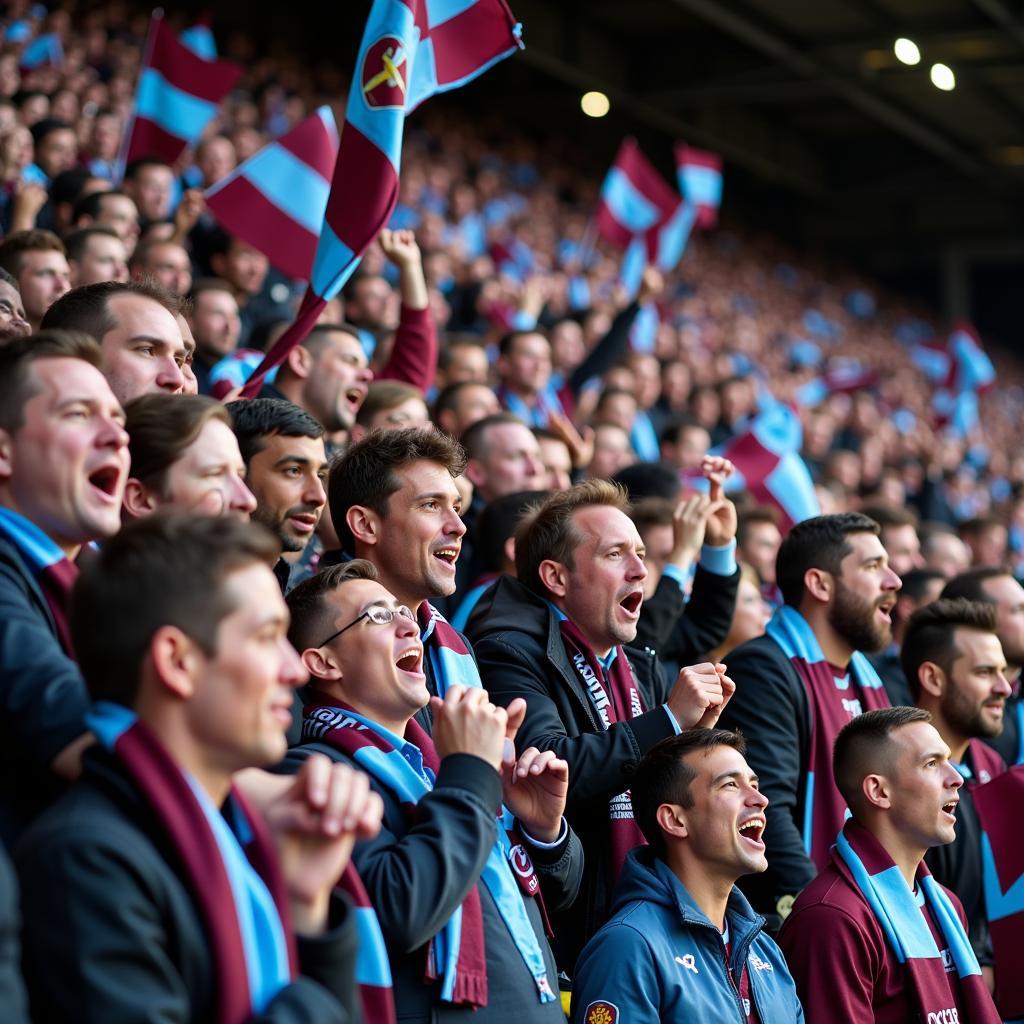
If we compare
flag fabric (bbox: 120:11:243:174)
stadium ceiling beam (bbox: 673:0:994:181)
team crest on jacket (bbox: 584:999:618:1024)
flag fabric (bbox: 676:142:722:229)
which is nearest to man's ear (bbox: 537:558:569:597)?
team crest on jacket (bbox: 584:999:618:1024)

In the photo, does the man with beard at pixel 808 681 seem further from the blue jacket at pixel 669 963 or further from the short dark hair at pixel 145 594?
the short dark hair at pixel 145 594

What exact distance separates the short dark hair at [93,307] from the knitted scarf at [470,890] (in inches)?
37.3

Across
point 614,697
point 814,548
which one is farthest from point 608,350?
point 614,697

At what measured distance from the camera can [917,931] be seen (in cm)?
369

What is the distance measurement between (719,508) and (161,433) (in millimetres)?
2120

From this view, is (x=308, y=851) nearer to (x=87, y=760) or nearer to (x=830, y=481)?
(x=87, y=760)

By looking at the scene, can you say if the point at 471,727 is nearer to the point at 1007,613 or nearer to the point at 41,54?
the point at 1007,613

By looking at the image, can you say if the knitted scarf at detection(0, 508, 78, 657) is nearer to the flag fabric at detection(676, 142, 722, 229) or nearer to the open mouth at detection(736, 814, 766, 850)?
the open mouth at detection(736, 814, 766, 850)

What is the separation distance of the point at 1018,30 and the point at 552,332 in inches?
332

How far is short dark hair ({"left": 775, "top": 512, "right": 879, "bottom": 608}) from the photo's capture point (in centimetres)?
469

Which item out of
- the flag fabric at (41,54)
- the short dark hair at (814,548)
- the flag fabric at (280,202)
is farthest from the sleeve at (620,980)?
the flag fabric at (41,54)

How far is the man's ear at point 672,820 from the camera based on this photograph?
3.42 m

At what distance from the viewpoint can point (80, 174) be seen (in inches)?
261

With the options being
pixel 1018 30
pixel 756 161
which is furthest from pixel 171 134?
pixel 756 161
